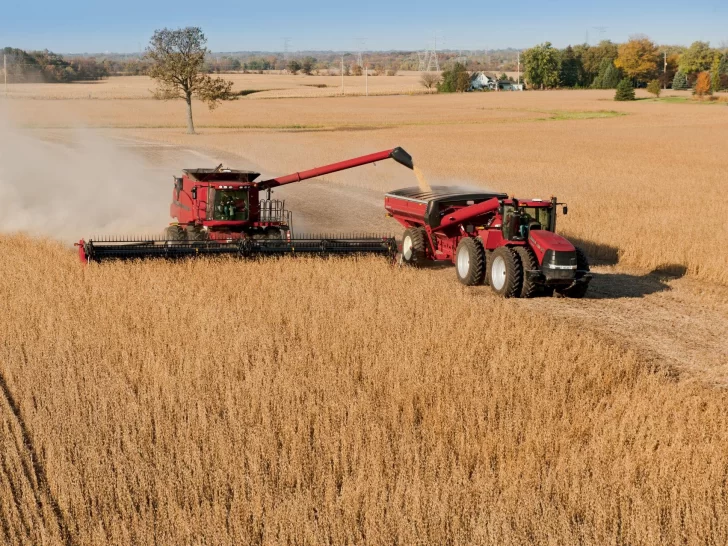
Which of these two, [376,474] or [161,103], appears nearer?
[376,474]

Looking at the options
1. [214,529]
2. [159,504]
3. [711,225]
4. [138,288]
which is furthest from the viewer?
[711,225]

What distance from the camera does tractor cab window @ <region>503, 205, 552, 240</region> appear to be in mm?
13656

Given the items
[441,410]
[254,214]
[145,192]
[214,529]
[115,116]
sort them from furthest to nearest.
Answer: [115,116], [145,192], [254,214], [441,410], [214,529]

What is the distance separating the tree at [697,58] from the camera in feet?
441

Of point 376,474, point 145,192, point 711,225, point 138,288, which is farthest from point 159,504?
point 145,192

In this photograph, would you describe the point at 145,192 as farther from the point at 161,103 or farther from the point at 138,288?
the point at 161,103

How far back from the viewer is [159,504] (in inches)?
252

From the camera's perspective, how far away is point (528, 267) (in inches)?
526

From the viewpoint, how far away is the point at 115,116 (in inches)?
3014

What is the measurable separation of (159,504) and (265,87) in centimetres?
13053

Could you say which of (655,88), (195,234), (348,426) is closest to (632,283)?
(195,234)

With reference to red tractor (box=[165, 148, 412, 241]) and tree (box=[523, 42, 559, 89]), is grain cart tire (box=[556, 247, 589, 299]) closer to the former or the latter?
red tractor (box=[165, 148, 412, 241])

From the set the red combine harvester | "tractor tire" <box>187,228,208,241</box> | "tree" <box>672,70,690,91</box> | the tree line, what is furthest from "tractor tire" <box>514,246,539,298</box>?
"tree" <box>672,70,690,91</box>

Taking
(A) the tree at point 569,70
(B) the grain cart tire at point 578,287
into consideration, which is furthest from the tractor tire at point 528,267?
(A) the tree at point 569,70
